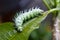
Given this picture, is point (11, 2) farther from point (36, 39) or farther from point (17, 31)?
point (17, 31)

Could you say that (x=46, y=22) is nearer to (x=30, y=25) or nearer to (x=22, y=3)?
(x=22, y=3)

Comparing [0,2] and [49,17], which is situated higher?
[0,2]

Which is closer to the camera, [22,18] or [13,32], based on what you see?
[13,32]

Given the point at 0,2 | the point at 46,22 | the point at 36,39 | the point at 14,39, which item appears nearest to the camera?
the point at 14,39

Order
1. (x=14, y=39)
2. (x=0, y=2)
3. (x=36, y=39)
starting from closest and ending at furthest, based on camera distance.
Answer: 1. (x=14, y=39)
2. (x=36, y=39)
3. (x=0, y=2)

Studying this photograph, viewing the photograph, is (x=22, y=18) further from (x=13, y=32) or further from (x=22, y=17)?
(x=13, y=32)

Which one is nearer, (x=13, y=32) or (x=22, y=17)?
(x=13, y=32)

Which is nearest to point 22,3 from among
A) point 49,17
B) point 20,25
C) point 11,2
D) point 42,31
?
point 11,2

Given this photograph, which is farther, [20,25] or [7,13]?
[7,13]

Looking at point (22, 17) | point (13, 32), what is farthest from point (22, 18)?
point (13, 32)

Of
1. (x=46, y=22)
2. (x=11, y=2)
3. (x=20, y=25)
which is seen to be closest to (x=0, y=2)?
(x=11, y=2)
